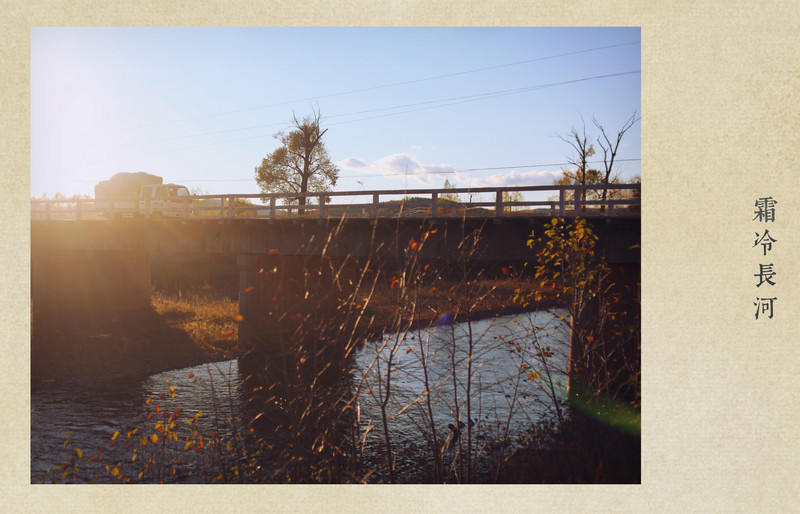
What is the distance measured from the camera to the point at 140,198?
21.8 metres

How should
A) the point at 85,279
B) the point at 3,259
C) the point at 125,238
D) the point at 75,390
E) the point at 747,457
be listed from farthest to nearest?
the point at 85,279 < the point at 125,238 < the point at 75,390 < the point at 3,259 < the point at 747,457

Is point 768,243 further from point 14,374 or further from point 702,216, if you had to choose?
point 14,374

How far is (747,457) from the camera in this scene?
16.6ft

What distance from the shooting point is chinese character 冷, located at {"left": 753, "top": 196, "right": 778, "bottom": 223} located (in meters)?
5.28

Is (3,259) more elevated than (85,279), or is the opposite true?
(3,259)

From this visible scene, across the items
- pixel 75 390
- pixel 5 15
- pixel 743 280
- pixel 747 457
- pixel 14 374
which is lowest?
pixel 75 390

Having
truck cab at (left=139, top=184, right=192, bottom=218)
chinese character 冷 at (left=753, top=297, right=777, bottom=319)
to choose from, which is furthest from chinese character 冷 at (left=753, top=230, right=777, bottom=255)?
truck cab at (left=139, top=184, right=192, bottom=218)

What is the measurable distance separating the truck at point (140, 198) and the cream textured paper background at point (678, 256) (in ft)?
50.2

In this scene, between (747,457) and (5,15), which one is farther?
(5,15)

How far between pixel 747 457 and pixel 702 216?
233 centimetres

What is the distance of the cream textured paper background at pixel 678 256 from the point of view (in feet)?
16.3

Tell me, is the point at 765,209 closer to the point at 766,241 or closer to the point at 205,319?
the point at 766,241

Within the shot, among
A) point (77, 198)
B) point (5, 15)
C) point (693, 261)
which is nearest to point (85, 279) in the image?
point (77, 198)

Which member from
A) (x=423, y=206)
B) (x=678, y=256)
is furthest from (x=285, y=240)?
(x=678, y=256)
